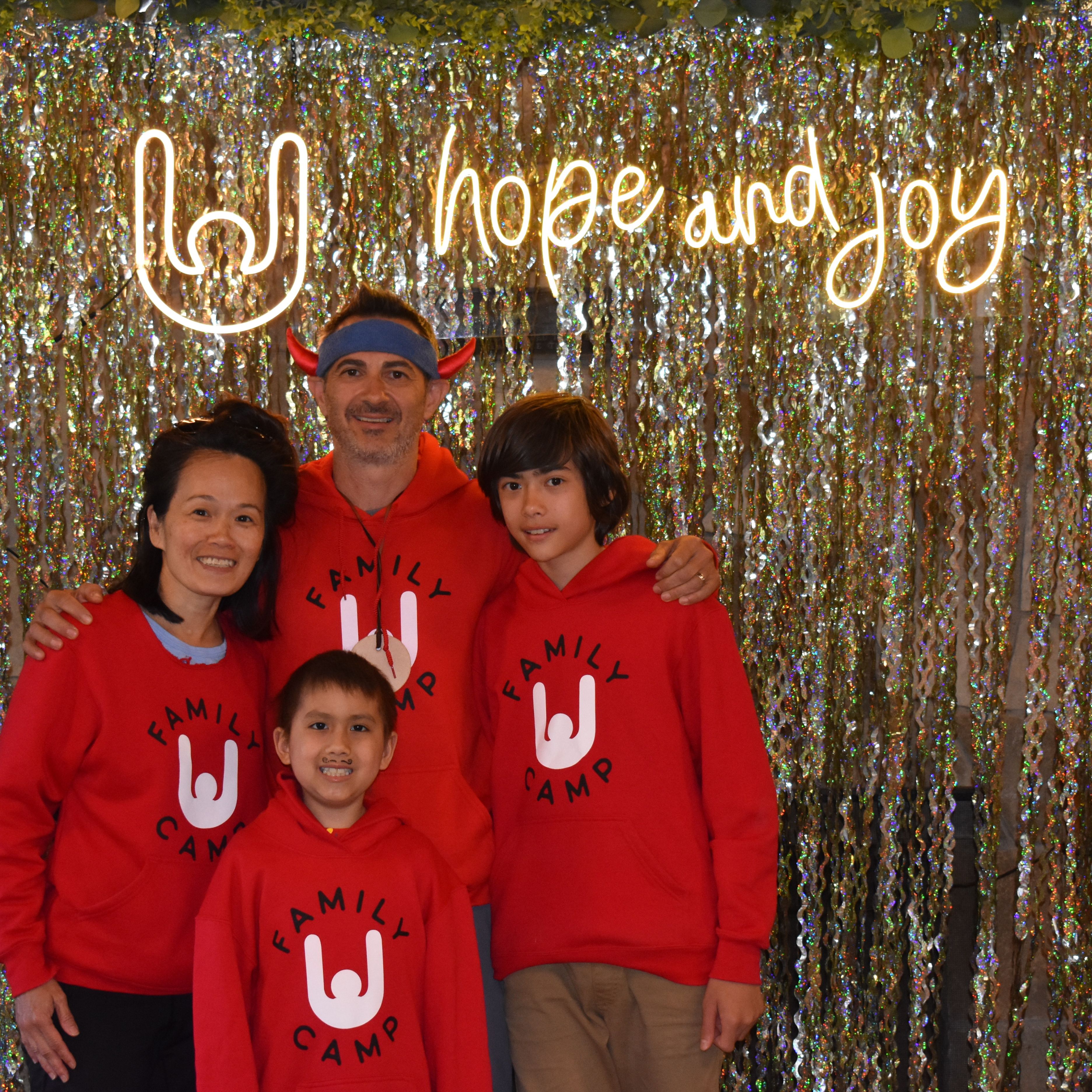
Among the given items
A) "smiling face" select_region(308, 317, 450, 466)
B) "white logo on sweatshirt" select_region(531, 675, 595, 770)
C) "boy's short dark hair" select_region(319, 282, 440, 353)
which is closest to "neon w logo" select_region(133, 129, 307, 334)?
"boy's short dark hair" select_region(319, 282, 440, 353)

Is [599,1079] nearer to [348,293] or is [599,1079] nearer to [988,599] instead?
[988,599]

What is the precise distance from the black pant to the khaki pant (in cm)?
49

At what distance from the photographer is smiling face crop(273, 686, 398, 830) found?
1472 mm

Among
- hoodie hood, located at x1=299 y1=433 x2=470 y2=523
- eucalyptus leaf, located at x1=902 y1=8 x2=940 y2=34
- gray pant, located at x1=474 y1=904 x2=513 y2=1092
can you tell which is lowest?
gray pant, located at x1=474 y1=904 x2=513 y2=1092

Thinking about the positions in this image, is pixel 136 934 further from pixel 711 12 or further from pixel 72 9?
pixel 711 12

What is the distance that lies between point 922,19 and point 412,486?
5.23 ft

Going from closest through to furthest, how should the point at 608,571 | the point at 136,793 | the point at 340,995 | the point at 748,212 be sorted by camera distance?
1. the point at 340,995
2. the point at 136,793
3. the point at 608,571
4. the point at 748,212

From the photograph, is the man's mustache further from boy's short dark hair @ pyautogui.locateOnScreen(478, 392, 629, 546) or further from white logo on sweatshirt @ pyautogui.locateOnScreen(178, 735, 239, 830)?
white logo on sweatshirt @ pyautogui.locateOnScreen(178, 735, 239, 830)

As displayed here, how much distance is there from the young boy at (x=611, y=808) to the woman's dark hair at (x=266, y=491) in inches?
13.4

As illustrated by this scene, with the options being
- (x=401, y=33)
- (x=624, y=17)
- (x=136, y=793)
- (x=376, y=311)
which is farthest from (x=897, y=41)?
(x=136, y=793)

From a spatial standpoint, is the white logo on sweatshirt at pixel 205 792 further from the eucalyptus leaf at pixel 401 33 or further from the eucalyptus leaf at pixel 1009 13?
the eucalyptus leaf at pixel 1009 13

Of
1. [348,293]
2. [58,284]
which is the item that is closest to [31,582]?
[58,284]

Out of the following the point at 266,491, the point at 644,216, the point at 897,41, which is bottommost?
the point at 266,491

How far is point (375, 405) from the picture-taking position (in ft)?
5.76
